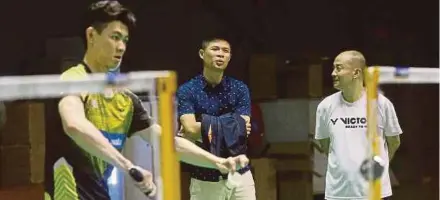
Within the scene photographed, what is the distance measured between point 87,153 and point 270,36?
167 cm

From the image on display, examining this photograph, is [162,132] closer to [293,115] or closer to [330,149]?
[330,149]

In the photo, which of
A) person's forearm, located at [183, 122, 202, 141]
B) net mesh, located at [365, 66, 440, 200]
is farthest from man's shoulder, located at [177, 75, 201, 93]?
net mesh, located at [365, 66, 440, 200]

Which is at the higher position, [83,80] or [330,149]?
[83,80]

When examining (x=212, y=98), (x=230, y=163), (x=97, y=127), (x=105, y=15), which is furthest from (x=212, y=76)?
(x=97, y=127)

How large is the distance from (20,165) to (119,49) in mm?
510

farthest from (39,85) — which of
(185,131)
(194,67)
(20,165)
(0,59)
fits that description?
(194,67)

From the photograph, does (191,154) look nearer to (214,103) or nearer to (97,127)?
(97,127)

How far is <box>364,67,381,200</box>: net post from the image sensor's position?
1.81 meters

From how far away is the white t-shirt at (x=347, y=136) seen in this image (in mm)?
2162

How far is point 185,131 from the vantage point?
2.35 meters

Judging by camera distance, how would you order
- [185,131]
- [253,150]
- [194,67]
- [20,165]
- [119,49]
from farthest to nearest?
[253,150]
[194,67]
[185,131]
[20,165]
[119,49]

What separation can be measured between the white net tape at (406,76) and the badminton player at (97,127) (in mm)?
506

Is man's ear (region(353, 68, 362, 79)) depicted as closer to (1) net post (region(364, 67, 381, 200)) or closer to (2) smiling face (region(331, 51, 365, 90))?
(2) smiling face (region(331, 51, 365, 90))

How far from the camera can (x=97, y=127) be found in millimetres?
1720
